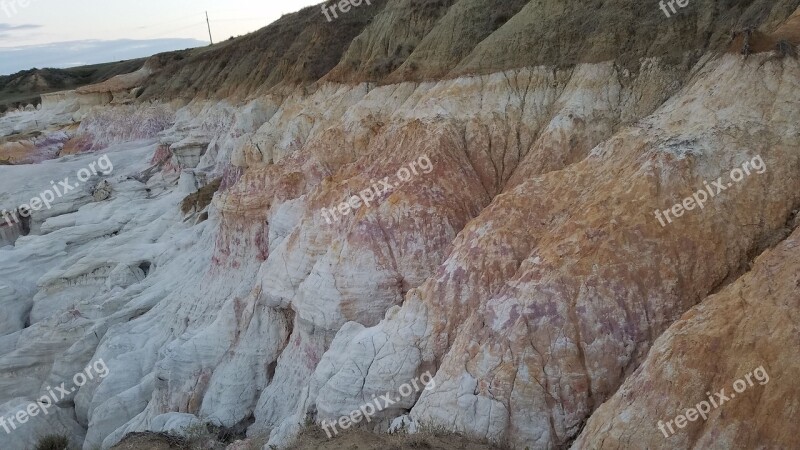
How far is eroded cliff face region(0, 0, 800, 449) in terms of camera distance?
9.82 metres

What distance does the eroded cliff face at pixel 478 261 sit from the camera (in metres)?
9.82

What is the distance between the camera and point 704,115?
37.1 feet

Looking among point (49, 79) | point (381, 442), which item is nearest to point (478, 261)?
point (381, 442)

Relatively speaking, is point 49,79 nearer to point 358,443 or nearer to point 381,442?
point 358,443

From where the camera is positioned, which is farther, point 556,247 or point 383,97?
point 383,97

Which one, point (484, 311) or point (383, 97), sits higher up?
point (383, 97)

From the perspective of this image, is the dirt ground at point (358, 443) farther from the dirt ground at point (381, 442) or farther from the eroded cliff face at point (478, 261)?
the eroded cliff face at point (478, 261)

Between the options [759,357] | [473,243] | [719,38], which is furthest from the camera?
[719,38]

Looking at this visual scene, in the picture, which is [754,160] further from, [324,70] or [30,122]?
[30,122]

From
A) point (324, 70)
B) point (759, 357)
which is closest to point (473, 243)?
point (759, 357)

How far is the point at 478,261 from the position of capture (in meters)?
12.2

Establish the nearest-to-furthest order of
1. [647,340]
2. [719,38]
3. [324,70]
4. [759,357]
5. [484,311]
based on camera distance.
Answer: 1. [759,357]
2. [647,340]
3. [484,311]
4. [719,38]
5. [324,70]

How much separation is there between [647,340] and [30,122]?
61.9 metres

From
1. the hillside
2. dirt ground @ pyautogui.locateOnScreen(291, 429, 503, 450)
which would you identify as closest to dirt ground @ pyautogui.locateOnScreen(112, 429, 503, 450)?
dirt ground @ pyautogui.locateOnScreen(291, 429, 503, 450)
